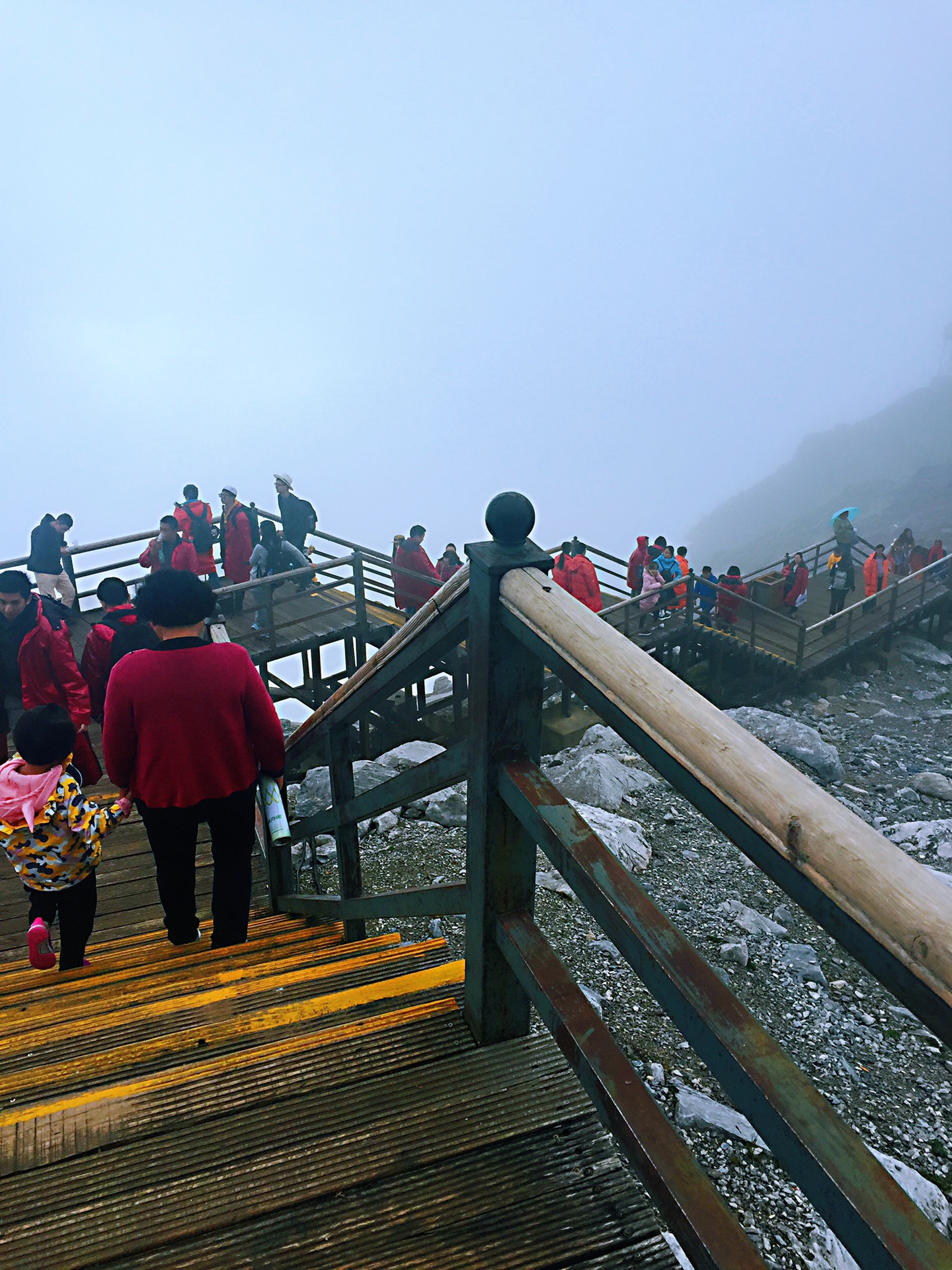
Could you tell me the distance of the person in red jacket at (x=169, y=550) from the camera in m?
9.29

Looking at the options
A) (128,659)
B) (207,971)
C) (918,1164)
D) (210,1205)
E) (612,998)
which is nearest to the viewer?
(210,1205)

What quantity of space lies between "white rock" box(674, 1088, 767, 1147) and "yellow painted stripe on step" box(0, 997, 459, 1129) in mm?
2148

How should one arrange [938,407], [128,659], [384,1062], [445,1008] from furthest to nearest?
[938,407], [128,659], [445,1008], [384,1062]

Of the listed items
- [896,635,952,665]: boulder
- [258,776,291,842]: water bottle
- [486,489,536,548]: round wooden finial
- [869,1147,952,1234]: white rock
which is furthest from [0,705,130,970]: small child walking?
[896,635,952,665]: boulder

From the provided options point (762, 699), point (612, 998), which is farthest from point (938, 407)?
point (612, 998)

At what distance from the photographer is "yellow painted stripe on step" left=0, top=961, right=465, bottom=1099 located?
2.16 meters

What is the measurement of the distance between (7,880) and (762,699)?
12.0 metres

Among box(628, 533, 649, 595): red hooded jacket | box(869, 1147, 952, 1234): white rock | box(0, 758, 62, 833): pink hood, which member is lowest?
box(869, 1147, 952, 1234): white rock

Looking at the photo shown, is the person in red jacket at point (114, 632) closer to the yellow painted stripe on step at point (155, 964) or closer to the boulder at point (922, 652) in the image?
the yellow painted stripe on step at point (155, 964)

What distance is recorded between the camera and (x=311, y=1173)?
1.60 meters

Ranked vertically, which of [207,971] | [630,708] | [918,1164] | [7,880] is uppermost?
[630,708]

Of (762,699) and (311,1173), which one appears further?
(762,699)

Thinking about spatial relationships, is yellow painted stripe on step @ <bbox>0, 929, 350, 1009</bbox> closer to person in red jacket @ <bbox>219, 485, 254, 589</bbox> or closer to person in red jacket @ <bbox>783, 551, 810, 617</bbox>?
person in red jacket @ <bbox>219, 485, 254, 589</bbox>

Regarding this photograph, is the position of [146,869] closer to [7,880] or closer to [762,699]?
[7,880]
